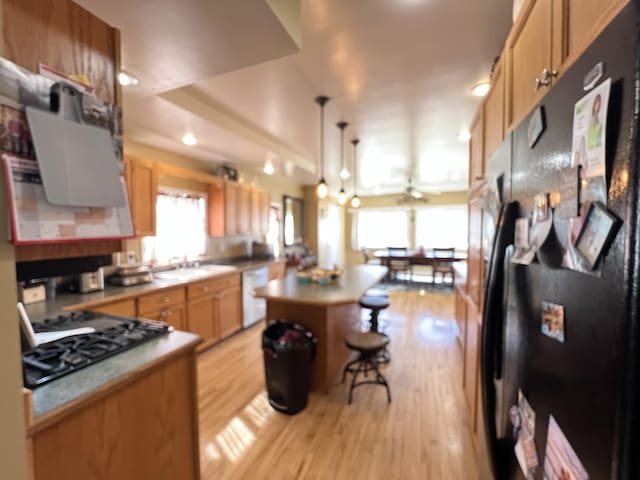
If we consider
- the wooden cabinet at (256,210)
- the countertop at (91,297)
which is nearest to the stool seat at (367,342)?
the countertop at (91,297)

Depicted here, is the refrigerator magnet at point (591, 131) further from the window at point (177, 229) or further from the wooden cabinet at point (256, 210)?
the wooden cabinet at point (256, 210)

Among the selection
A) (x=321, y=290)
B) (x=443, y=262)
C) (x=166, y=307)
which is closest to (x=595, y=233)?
(x=321, y=290)

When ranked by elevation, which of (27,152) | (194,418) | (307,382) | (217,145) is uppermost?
(217,145)

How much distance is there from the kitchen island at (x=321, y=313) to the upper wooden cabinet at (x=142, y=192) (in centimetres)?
138

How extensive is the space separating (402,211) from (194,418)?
828cm

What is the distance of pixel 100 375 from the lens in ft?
3.59

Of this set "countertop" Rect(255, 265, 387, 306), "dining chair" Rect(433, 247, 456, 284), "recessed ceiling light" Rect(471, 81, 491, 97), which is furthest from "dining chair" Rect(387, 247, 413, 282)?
"recessed ceiling light" Rect(471, 81, 491, 97)

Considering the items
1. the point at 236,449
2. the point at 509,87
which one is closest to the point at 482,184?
the point at 509,87

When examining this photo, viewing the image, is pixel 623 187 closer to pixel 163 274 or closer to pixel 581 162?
pixel 581 162

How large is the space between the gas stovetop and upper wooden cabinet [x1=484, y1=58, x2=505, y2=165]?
1.88 meters

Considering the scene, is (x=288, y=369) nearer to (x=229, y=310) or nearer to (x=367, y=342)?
(x=367, y=342)

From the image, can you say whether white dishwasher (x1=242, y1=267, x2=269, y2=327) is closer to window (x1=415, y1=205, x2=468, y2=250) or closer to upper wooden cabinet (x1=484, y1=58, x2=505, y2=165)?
upper wooden cabinet (x1=484, y1=58, x2=505, y2=165)

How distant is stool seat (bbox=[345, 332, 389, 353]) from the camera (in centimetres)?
242

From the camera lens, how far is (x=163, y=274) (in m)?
3.58
